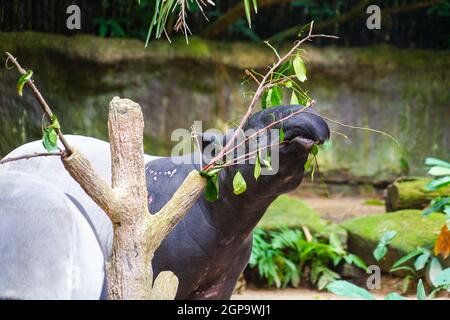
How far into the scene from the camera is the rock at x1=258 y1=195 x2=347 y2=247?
7.83 m

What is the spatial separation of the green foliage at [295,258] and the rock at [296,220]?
0.10m

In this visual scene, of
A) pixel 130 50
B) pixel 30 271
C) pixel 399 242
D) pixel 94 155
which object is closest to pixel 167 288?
pixel 30 271

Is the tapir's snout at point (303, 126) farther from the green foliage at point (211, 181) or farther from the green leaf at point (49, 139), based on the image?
the green leaf at point (49, 139)

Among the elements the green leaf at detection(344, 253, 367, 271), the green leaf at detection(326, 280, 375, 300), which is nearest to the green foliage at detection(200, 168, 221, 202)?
the green leaf at detection(326, 280, 375, 300)

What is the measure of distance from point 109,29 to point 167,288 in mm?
7891

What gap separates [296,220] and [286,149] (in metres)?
4.67

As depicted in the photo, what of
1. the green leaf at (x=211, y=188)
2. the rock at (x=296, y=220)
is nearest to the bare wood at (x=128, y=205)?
the green leaf at (x=211, y=188)

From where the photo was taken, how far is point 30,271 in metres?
3.06

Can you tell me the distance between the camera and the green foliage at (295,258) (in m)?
7.39

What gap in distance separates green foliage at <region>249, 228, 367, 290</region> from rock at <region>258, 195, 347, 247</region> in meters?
0.10

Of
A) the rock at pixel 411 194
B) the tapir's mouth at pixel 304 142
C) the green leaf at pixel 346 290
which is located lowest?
the rock at pixel 411 194
